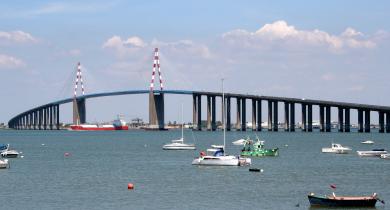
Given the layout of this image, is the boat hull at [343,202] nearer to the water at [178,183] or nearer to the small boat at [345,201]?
the small boat at [345,201]

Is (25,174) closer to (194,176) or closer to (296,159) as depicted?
(194,176)

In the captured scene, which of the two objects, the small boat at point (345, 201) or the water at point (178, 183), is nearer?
the small boat at point (345, 201)

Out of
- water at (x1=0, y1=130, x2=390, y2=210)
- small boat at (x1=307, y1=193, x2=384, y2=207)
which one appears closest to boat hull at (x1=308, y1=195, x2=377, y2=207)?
small boat at (x1=307, y1=193, x2=384, y2=207)

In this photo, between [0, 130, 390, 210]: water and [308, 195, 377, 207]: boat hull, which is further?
[0, 130, 390, 210]: water

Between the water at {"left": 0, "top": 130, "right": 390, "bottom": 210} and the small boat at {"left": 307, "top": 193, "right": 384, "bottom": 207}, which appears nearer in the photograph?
the small boat at {"left": 307, "top": 193, "right": 384, "bottom": 207}

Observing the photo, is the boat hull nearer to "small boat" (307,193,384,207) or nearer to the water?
"small boat" (307,193,384,207)

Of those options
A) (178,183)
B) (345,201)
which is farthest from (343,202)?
(178,183)

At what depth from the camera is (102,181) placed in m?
61.0

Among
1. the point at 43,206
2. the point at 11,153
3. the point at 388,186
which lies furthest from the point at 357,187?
the point at 11,153

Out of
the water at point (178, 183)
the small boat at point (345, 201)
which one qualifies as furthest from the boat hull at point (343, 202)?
the water at point (178, 183)

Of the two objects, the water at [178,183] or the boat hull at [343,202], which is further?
the water at [178,183]

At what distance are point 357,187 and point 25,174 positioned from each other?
25052 millimetres

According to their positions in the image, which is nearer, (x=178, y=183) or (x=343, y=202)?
(x=343, y=202)

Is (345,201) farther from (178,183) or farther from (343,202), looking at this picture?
(178,183)
